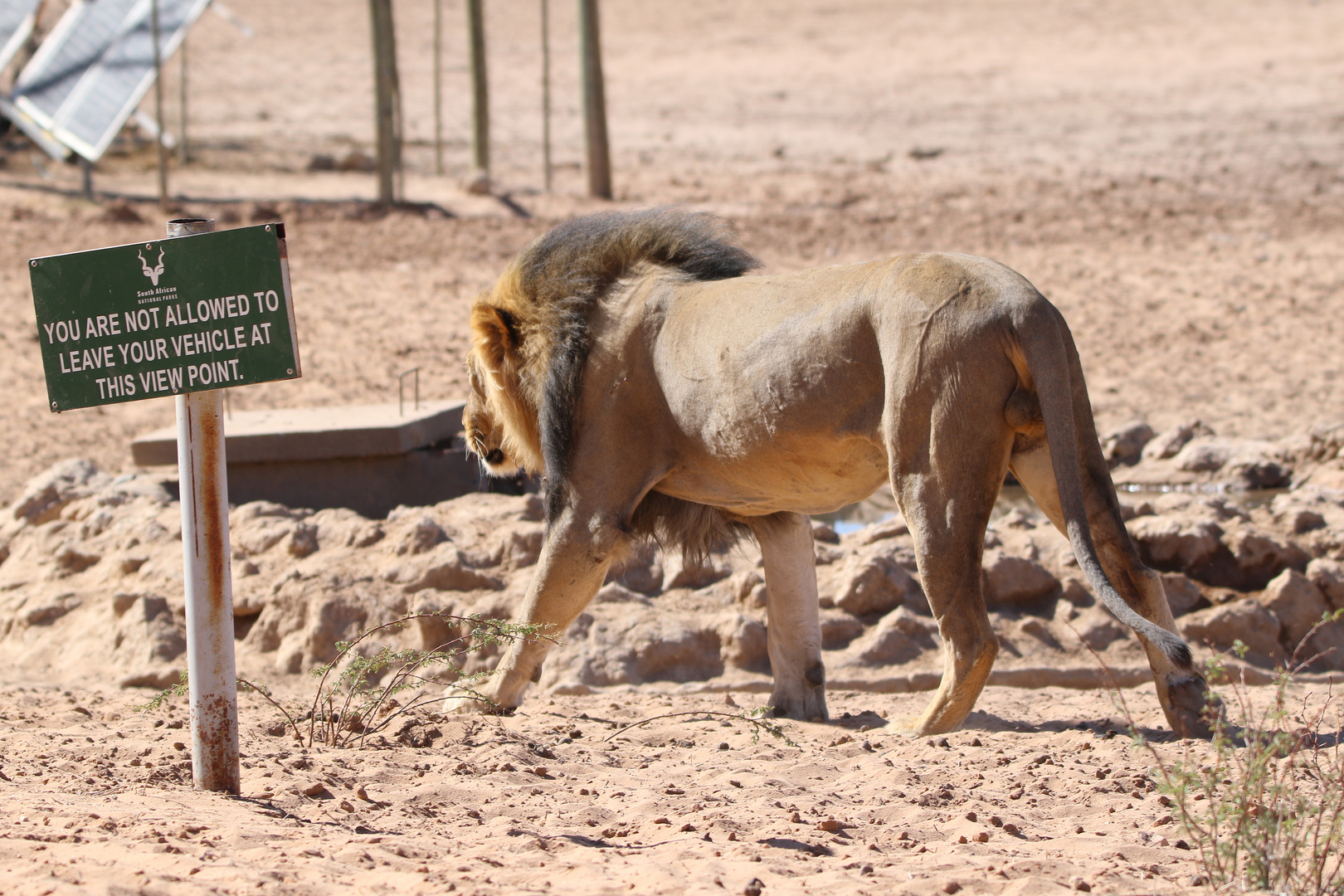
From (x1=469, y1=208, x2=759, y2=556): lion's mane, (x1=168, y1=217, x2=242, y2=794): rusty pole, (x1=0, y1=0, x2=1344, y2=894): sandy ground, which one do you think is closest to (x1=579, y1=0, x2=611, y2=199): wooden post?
(x1=0, y1=0, x2=1344, y2=894): sandy ground

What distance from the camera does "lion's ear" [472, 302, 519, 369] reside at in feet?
17.6

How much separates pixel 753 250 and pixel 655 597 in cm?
861

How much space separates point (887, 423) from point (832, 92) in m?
21.8

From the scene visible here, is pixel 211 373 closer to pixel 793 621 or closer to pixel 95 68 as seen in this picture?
pixel 793 621

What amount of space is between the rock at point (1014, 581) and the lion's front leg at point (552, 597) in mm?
1915

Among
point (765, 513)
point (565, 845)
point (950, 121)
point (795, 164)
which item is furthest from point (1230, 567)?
point (950, 121)

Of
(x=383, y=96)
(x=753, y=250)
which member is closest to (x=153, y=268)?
(x=753, y=250)

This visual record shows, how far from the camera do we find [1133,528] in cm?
651

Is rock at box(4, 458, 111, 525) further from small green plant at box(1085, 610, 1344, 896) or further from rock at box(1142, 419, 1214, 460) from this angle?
rock at box(1142, 419, 1214, 460)

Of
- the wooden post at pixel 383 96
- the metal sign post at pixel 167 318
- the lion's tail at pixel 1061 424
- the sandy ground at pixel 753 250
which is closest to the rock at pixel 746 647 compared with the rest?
the sandy ground at pixel 753 250

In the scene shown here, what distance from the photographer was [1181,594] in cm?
615

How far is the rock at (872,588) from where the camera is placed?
6.15 metres

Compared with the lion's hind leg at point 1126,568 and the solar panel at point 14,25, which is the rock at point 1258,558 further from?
the solar panel at point 14,25

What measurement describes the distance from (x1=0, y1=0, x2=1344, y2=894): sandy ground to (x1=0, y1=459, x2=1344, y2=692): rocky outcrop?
1.19 ft
